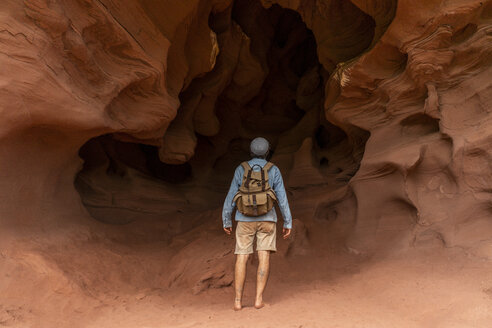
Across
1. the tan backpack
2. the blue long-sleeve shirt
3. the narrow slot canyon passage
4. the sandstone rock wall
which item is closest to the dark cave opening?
the narrow slot canyon passage

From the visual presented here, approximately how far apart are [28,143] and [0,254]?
1.20 metres

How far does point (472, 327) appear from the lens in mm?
2408

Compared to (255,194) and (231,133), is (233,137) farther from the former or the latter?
(255,194)

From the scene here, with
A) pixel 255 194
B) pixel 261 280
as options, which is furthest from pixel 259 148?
pixel 261 280

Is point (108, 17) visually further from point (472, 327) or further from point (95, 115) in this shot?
point (472, 327)

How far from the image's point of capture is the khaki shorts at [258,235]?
130 inches

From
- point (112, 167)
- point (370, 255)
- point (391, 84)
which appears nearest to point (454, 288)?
point (370, 255)

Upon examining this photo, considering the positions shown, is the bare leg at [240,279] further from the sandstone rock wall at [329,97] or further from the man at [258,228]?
the sandstone rock wall at [329,97]

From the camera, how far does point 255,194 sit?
3.25m

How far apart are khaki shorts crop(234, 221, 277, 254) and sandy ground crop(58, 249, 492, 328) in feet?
1.73

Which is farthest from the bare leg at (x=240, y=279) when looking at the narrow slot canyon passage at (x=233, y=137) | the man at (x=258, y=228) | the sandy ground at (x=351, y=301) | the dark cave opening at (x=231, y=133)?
the dark cave opening at (x=231, y=133)

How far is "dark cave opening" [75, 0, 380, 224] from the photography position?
6918mm

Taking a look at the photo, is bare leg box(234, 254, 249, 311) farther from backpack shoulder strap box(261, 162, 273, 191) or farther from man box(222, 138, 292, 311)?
backpack shoulder strap box(261, 162, 273, 191)

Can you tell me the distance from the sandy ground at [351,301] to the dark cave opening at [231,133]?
300 cm
